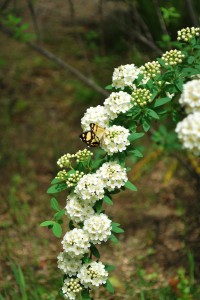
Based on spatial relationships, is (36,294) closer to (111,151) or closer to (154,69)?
(111,151)

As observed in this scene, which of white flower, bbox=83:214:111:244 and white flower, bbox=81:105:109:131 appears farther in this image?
white flower, bbox=81:105:109:131

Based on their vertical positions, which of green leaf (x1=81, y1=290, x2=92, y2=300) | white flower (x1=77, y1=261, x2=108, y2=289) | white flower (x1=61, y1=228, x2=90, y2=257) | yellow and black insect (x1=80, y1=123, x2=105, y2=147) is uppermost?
yellow and black insect (x1=80, y1=123, x2=105, y2=147)

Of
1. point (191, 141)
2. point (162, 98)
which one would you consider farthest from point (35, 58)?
point (191, 141)

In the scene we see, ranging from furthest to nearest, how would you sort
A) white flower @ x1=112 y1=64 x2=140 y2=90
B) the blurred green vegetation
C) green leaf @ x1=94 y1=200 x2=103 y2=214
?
1. the blurred green vegetation
2. white flower @ x1=112 y1=64 x2=140 y2=90
3. green leaf @ x1=94 y1=200 x2=103 y2=214

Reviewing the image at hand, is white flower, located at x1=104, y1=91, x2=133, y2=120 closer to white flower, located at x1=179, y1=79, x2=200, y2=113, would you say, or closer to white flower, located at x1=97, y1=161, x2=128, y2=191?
white flower, located at x1=97, y1=161, x2=128, y2=191

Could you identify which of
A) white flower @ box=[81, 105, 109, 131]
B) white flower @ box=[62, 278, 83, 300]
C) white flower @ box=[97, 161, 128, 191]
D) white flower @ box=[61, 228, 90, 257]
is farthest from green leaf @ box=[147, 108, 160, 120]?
white flower @ box=[62, 278, 83, 300]

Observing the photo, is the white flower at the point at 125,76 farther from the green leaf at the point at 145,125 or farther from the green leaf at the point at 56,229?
the green leaf at the point at 56,229
